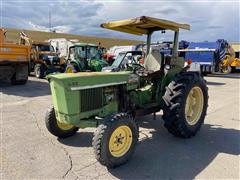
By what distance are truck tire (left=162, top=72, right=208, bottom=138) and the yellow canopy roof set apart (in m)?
0.96

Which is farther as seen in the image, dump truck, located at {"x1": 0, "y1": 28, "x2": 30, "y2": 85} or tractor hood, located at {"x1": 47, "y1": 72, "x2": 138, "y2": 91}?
dump truck, located at {"x1": 0, "y1": 28, "x2": 30, "y2": 85}

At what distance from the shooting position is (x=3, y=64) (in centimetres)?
1188

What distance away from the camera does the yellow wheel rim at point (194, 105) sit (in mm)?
5562

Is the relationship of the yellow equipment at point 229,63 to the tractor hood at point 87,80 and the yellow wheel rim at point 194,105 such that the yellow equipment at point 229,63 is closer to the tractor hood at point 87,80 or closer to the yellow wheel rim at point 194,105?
the yellow wheel rim at point 194,105

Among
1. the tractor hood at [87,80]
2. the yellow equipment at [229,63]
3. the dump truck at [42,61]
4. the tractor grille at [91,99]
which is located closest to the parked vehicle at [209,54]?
the yellow equipment at [229,63]

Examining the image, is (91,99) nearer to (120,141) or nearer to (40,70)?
(120,141)

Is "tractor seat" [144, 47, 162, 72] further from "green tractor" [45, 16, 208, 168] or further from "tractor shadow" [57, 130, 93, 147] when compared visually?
"tractor shadow" [57, 130, 93, 147]

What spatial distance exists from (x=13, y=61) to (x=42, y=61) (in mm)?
4163

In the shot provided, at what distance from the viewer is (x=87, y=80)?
413 centimetres

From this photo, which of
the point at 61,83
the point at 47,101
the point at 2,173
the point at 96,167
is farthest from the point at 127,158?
the point at 47,101

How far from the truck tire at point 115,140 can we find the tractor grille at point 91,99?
1.49ft

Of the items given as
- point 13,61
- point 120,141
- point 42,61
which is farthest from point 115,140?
point 42,61

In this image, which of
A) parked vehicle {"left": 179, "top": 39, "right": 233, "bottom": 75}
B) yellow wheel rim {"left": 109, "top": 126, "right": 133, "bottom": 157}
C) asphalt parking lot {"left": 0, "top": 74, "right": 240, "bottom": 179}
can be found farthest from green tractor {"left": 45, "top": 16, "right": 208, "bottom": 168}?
parked vehicle {"left": 179, "top": 39, "right": 233, "bottom": 75}

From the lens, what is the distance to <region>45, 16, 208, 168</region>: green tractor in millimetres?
3961
